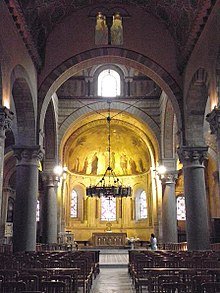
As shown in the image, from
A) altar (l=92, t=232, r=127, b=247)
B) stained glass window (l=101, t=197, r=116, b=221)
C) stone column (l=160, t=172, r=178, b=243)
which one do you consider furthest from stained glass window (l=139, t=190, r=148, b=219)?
→ stone column (l=160, t=172, r=178, b=243)

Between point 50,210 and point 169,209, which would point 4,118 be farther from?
point 169,209

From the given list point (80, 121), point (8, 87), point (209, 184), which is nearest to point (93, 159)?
point (80, 121)

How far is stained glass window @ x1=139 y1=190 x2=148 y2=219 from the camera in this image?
32469mm

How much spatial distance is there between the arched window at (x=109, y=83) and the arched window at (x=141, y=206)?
1010cm

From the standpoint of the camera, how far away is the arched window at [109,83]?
2672 cm

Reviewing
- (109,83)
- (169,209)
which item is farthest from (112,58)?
(169,209)

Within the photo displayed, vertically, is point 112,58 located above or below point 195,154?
above

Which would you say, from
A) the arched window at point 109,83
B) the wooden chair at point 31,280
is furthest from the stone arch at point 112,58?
the wooden chair at point 31,280

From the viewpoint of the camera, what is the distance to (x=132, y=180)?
32750 millimetres

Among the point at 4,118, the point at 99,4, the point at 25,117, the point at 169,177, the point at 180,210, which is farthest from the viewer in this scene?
the point at 180,210

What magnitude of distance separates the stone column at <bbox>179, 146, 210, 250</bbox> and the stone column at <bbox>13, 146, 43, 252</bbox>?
6323 mm

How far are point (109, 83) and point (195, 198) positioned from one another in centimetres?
1332

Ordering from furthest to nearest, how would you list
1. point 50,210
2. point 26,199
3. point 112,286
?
point 50,210 < point 26,199 < point 112,286

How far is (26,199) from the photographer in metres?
15.6
